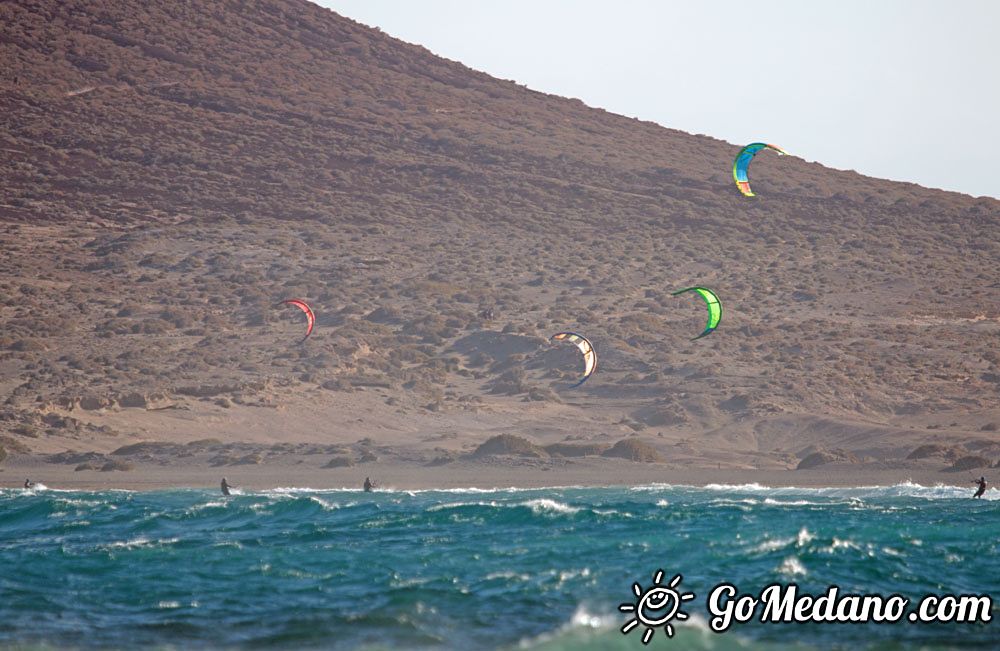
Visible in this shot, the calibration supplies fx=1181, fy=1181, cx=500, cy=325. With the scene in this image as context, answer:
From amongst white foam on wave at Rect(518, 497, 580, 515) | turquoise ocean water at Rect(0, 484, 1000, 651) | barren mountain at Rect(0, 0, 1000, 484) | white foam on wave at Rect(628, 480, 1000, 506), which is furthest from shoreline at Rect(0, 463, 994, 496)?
white foam on wave at Rect(518, 497, 580, 515)

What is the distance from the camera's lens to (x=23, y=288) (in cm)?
4828

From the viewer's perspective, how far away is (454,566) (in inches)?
628

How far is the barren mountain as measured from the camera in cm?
3669

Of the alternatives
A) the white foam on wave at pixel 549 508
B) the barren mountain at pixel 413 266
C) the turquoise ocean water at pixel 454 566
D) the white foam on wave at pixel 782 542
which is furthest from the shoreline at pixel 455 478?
the white foam on wave at pixel 782 542

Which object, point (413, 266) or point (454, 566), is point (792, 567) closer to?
point (454, 566)

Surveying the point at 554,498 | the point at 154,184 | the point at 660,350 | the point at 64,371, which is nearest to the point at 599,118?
the point at 154,184

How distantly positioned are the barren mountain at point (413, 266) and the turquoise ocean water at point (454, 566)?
9.21 metres

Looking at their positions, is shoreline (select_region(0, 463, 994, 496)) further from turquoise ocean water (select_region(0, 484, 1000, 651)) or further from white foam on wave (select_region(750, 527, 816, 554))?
white foam on wave (select_region(750, 527, 816, 554))

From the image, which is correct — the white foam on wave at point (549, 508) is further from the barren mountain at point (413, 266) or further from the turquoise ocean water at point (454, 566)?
the barren mountain at point (413, 266)

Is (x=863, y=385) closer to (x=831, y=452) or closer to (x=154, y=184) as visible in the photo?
(x=831, y=452)

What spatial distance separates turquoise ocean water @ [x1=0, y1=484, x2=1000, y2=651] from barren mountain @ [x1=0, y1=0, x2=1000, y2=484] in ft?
30.2

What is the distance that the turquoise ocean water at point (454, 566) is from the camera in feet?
39.4

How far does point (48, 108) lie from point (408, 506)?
5319cm

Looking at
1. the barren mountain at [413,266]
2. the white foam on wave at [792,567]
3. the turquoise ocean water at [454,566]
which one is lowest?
the turquoise ocean water at [454,566]
